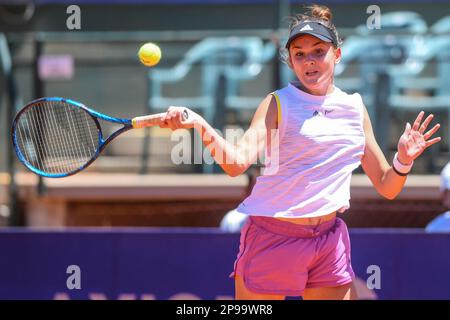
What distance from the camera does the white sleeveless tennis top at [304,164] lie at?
12.5 ft

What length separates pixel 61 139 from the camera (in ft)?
17.6

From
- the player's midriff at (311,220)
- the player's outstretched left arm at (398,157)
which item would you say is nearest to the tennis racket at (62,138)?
the player's midriff at (311,220)

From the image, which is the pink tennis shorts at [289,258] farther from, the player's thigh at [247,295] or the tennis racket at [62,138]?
the tennis racket at [62,138]

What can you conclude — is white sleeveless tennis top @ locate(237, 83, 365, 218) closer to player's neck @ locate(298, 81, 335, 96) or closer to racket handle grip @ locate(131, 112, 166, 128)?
player's neck @ locate(298, 81, 335, 96)

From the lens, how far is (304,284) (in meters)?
3.80

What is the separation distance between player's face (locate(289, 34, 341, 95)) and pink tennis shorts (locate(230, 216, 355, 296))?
0.57 meters

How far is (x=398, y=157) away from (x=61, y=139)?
7.11 ft

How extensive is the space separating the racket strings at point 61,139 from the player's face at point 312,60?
1.03 m

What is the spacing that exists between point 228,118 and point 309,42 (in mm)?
3950

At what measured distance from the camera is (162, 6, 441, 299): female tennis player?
12.4 ft

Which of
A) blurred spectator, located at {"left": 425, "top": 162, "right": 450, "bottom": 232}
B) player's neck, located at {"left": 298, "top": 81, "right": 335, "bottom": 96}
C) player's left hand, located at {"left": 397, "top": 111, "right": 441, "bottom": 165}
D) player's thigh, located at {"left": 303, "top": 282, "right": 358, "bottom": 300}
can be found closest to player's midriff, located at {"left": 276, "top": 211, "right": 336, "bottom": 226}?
player's thigh, located at {"left": 303, "top": 282, "right": 358, "bottom": 300}
